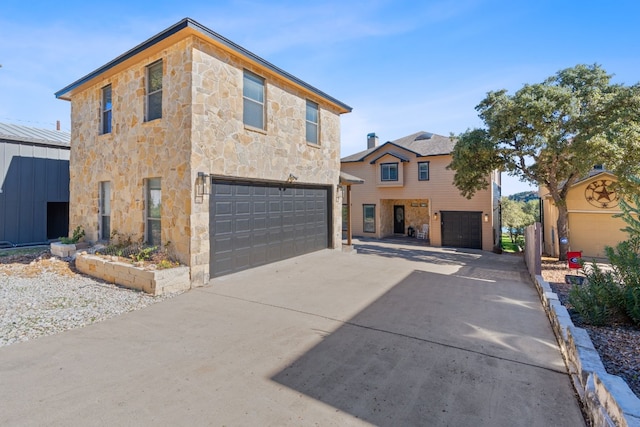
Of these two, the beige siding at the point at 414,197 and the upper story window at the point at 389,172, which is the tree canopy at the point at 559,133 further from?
the upper story window at the point at 389,172

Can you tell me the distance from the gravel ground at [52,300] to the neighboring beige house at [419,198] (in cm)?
1581

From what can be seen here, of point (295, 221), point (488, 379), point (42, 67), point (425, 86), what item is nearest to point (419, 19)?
point (425, 86)

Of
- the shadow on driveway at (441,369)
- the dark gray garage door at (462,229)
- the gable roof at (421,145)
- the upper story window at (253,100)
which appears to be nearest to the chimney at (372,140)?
the gable roof at (421,145)

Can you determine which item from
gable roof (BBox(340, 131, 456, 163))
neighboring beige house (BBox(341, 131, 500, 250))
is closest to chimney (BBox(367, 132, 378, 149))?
neighboring beige house (BBox(341, 131, 500, 250))

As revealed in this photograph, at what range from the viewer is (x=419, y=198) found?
20.0 meters

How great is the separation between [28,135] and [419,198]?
2042cm

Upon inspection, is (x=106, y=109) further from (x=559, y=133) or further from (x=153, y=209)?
(x=559, y=133)

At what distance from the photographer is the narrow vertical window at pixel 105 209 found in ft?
32.1

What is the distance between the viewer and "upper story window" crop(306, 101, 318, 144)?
11.3 metres

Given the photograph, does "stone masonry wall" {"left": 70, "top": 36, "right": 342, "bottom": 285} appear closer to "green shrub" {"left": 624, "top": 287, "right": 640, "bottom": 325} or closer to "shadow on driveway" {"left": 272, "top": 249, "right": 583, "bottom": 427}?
"shadow on driveway" {"left": 272, "top": 249, "right": 583, "bottom": 427}

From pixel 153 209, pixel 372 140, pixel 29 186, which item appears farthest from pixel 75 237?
pixel 372 140

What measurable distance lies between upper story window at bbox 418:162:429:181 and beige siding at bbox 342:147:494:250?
194mm

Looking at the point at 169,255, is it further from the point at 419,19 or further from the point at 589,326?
the point at 419,19

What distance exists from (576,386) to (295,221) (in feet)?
27.4
